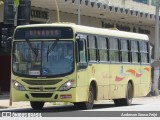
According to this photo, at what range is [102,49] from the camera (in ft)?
83.9

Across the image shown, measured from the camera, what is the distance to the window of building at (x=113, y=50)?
26453 millimetres

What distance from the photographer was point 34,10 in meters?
43.2

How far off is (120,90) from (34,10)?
1696 centimetres

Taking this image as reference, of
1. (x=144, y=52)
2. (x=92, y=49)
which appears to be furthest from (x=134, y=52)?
(x=92, y=49)

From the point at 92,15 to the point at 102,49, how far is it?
23940 mm

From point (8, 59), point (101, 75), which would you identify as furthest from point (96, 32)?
point (8, 59)

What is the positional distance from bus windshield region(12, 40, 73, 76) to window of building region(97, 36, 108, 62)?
2560mm

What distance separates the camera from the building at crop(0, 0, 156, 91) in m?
42.7

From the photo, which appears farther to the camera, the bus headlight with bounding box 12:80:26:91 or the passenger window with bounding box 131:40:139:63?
the passenger window with bounding box 131:40:139:63

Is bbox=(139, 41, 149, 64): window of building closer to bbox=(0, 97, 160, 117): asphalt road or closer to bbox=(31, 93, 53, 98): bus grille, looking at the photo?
bbox=(0, 97, 160, 117): asphalt road

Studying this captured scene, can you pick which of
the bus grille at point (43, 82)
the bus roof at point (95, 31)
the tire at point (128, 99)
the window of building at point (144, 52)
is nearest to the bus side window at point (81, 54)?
the bus roof at point (95, 31)

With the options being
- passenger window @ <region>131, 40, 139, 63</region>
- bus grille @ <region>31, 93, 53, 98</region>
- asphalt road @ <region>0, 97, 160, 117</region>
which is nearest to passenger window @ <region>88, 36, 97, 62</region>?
asphalt road @ <region>0, 97, 160, 117</region>

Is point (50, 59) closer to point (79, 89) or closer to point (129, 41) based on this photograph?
point (79, 89)

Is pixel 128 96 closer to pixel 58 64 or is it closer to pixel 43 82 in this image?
pixel 58 64
